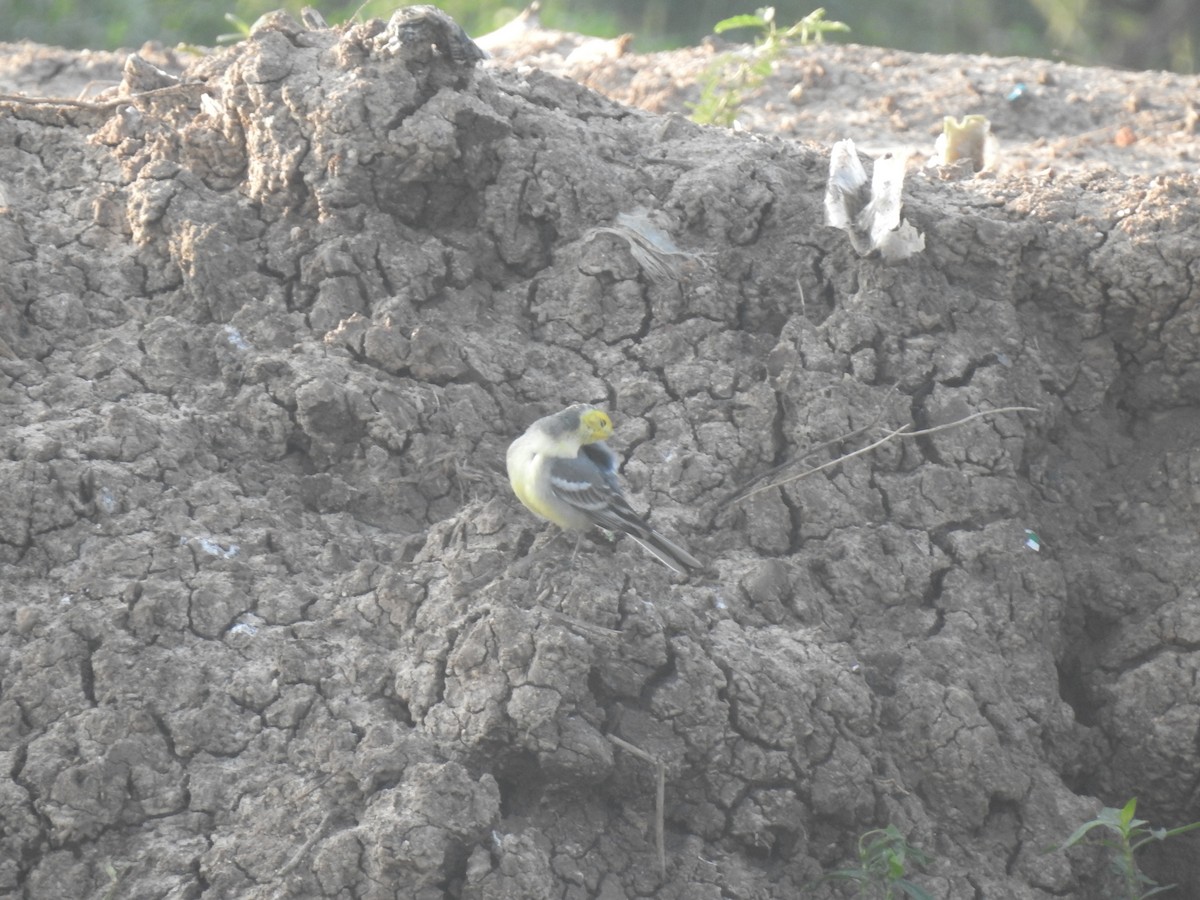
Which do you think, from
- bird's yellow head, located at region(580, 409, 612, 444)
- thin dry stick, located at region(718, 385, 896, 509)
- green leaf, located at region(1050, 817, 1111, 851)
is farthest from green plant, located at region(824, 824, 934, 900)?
bird's yellow head, located at region(580, 409, 612, 444)

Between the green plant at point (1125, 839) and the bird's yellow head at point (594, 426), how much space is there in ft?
5.73

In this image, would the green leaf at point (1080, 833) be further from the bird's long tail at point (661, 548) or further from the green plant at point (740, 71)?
the green plant at point (740, 71)

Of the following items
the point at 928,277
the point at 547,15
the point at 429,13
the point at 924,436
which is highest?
the point at 429,13

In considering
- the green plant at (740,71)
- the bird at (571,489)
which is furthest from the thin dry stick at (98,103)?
the green plant at (740,71)

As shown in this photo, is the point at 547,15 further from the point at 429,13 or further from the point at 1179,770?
the point at 1179,770

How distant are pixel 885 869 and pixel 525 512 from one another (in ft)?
4.69

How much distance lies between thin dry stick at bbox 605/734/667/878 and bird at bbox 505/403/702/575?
599 millimetres

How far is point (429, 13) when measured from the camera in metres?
5.29

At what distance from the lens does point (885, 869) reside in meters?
4.07

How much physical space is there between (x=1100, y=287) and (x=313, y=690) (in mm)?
3010

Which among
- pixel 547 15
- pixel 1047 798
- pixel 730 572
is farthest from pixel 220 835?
pixel 547 15

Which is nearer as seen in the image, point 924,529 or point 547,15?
point 924,529

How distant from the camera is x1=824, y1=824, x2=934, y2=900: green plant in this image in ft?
13.2

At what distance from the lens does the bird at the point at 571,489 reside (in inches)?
172
